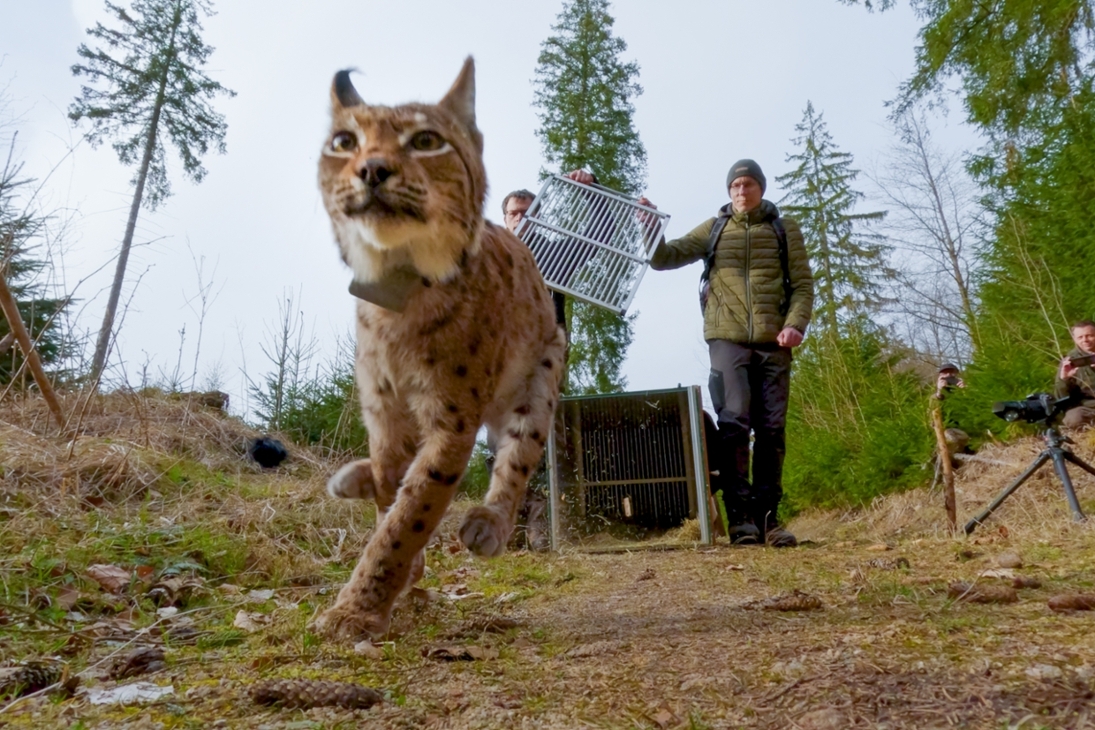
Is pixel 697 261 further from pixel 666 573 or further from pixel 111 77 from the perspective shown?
pixel 111 77

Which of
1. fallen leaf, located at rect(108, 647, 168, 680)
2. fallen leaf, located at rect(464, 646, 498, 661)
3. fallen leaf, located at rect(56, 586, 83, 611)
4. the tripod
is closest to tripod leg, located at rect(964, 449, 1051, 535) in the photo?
the tripod

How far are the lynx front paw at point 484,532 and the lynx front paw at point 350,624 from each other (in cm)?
54

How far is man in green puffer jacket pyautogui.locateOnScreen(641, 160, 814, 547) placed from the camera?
20.4 feet

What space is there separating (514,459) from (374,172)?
1.67 metres

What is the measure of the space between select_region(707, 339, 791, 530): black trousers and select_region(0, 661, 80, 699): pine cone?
498 cm

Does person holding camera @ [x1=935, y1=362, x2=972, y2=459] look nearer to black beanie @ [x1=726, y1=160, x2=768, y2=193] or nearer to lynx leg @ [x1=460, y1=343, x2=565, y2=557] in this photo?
black beanie @ [x1=726, y1=160, x2=768, y2=193]

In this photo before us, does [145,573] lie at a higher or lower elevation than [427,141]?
lower

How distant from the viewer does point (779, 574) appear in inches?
162

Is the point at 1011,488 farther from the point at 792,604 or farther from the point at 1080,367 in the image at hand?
the point at 792,604

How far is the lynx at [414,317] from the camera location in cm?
255

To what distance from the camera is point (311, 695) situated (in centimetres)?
177

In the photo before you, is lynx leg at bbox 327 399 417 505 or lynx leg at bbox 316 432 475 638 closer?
lynx leg at bbox 316 432 475 638

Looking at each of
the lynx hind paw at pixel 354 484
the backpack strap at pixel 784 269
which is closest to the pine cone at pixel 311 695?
the lynx hind paw at pixel 354 484

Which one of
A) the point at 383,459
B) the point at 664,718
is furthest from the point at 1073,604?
the point at 383,459
